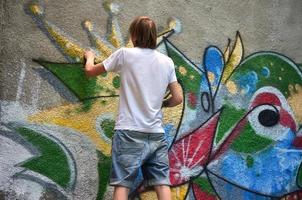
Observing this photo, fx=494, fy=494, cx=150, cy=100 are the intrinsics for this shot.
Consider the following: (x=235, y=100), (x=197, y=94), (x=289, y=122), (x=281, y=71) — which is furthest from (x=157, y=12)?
(x=289, y=122)

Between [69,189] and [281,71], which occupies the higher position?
[281,71]

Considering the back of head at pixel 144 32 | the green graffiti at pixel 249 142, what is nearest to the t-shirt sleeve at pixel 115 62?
the back of head at pixel 144 32

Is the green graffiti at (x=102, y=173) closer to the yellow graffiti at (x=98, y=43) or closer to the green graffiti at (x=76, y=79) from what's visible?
the green graffiti at (x=76, y=79)

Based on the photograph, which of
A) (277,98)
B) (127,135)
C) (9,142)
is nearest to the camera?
(127,135)

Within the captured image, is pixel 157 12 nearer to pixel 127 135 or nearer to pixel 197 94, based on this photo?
pixel 197 94

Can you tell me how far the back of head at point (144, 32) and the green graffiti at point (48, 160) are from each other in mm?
1091

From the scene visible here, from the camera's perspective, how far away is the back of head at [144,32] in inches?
133

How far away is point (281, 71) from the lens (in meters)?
4.70

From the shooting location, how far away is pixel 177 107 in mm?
4273

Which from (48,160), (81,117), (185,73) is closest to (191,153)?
(185,73)

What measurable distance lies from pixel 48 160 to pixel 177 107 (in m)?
1.18

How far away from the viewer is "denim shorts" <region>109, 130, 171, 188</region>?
10.9 feet

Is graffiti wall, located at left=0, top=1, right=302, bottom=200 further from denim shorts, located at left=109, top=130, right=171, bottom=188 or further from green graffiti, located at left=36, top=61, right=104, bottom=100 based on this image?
denim shorts, located at left=109, top=130, right=171, bottom=188

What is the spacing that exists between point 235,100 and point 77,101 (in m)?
1.46
